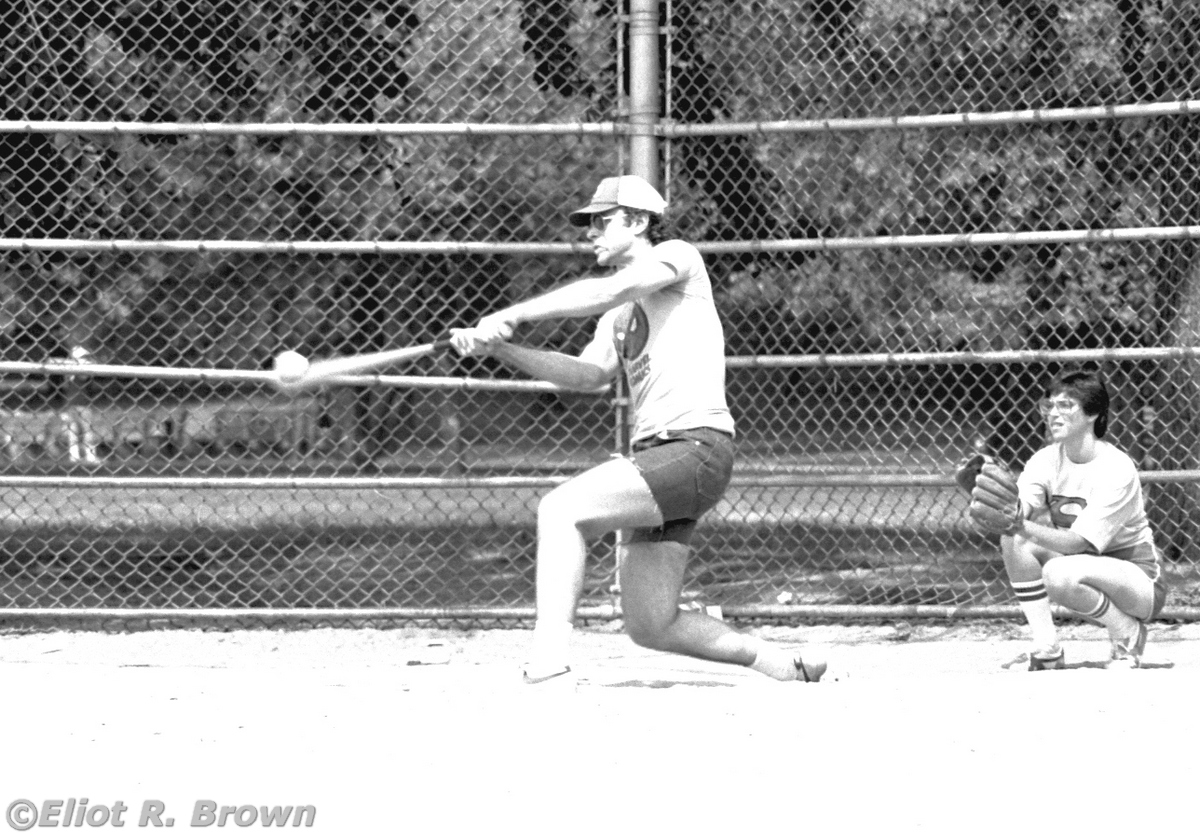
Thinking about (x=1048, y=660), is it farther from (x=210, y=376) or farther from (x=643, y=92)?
(x=210, y=376)

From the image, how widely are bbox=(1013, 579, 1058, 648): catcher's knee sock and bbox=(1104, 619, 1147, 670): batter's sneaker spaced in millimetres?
212

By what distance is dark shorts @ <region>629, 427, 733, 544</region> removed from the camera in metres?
4.50

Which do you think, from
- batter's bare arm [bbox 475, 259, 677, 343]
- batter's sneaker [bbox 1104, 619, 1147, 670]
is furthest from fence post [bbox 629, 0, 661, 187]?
batter's sneaker [bbox 1104, 619, 1147, 670]

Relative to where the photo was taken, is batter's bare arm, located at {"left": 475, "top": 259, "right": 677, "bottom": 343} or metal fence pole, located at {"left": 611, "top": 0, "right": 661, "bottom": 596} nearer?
batter's bare arm, located at {"left": 475, "top": 259, "right": 677, "bottom": 343}

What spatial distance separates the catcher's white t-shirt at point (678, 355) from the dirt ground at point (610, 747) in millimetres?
842

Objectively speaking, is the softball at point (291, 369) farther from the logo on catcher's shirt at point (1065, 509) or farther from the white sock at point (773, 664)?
the logo on catcher's shirt at point (1065, 509)

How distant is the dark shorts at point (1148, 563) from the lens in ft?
17.3

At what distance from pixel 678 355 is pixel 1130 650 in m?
1.91

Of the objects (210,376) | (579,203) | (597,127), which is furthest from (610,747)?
(579,203)

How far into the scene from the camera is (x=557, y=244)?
596 centimetres

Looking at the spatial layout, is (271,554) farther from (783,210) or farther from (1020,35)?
(1020,35)

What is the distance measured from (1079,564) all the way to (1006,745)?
134 centimetres

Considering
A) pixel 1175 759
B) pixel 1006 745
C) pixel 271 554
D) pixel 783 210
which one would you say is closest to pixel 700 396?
pixel 1006 745

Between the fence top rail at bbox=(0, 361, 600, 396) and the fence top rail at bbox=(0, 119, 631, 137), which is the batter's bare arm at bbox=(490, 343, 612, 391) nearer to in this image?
the fence top rail at bbox=(0, 361, 600, 396)
